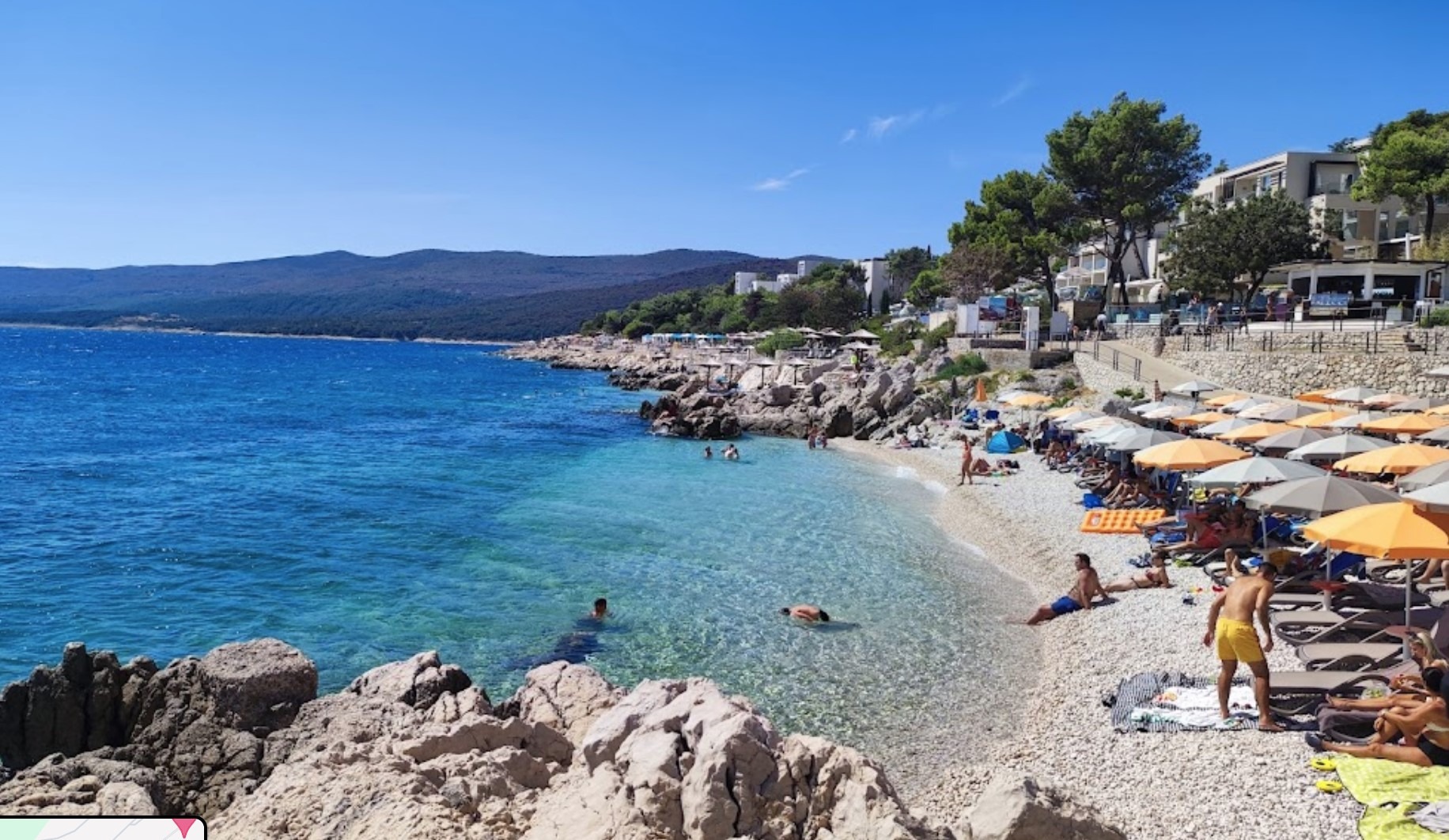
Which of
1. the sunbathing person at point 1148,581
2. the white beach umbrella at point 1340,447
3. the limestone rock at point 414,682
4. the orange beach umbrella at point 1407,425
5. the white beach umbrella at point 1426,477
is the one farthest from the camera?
the orange beach umbrella at point 1407,425

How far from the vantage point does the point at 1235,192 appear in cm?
5831

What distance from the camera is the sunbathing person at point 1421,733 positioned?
7.36m

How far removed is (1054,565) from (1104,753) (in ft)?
28.8

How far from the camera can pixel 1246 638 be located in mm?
8609

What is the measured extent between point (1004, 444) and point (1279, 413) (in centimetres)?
935

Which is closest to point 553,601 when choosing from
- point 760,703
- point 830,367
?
point 760,703

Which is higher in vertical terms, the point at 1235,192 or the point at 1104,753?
the point at 1235,192

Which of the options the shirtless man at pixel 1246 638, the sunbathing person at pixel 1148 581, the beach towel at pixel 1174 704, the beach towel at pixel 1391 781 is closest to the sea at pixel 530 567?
the sunbathing person at pixel 1148 581

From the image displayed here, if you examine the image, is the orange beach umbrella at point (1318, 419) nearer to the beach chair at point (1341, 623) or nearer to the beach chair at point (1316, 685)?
the beach chair at point (1341, 623)

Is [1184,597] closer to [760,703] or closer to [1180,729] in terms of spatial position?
[1180,729]

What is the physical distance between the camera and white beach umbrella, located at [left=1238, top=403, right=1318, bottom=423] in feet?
Answer: 68.1

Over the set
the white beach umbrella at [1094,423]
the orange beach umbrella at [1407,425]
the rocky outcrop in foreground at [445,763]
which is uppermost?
the orange beach umbrella at [1407,425]

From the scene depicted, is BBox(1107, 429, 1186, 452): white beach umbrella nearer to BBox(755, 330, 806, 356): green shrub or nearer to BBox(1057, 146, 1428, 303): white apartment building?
BBox(1057, 146, 1428, 303): white apartment building

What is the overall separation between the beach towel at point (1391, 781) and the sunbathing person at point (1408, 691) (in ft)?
1.80
